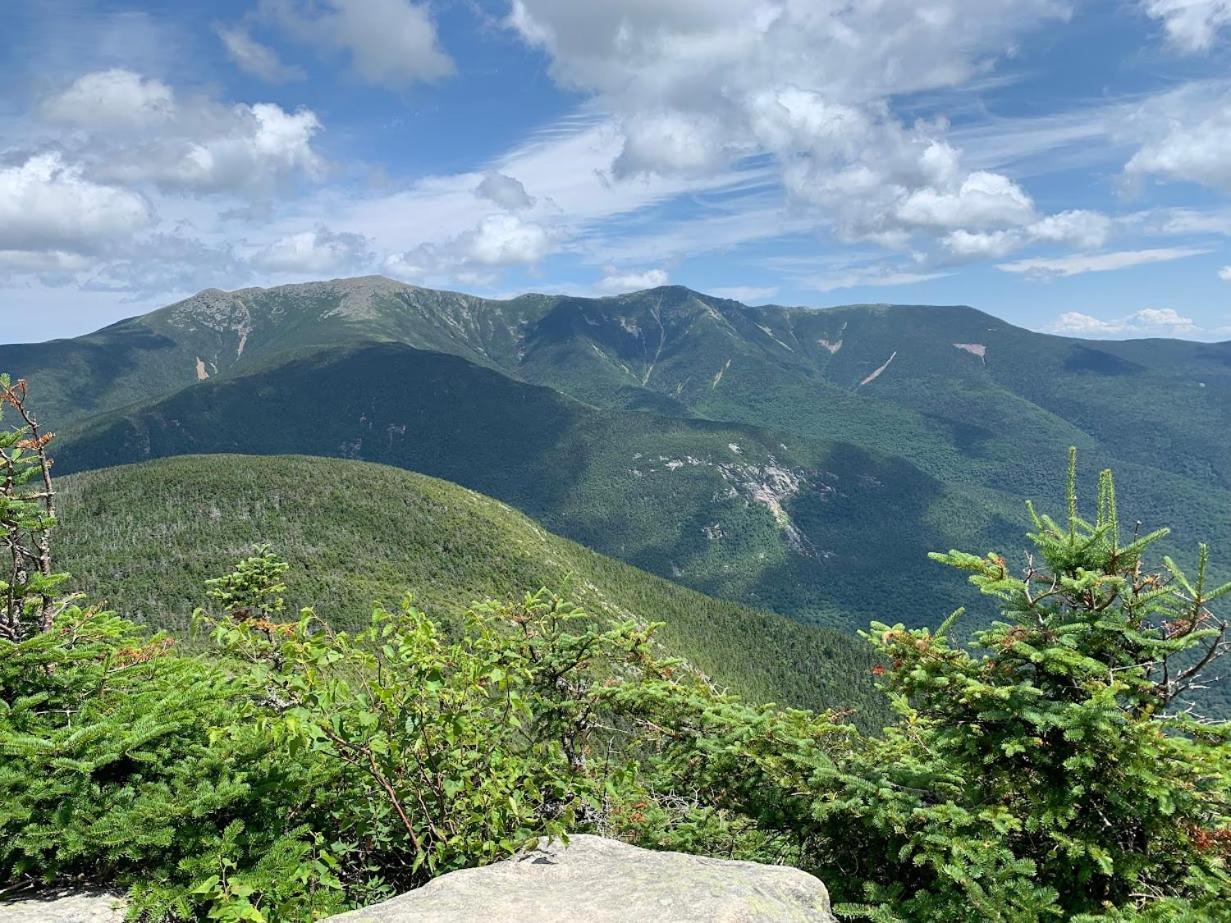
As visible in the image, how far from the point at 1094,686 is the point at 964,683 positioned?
5.32 ft

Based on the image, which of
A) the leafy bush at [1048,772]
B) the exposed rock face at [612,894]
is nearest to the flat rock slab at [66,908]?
the exposed rock face at [612,894]

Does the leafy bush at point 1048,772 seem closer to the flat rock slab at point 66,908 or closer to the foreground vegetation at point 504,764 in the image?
the foreground vegetation at point 504,764

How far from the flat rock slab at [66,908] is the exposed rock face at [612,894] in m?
3.00

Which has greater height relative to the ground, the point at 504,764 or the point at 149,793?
the point at 149,793

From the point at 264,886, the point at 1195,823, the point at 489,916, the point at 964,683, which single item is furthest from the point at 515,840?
the point at 1195,823

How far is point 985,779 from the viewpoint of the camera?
10.7 metres

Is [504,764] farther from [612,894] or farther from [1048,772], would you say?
[1048,772]

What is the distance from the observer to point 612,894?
8625mm

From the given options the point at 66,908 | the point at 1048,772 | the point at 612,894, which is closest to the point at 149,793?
the point at 66,908

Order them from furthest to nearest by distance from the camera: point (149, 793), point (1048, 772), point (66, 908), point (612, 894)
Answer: point (1048, 772), point (149, 793), point (612, 894), point (66, 908)

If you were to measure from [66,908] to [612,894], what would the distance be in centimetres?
664

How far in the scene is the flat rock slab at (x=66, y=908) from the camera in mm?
8039

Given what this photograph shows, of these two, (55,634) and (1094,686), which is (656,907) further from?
(55,634)

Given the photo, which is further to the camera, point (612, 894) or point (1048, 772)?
point (1048, 772)
